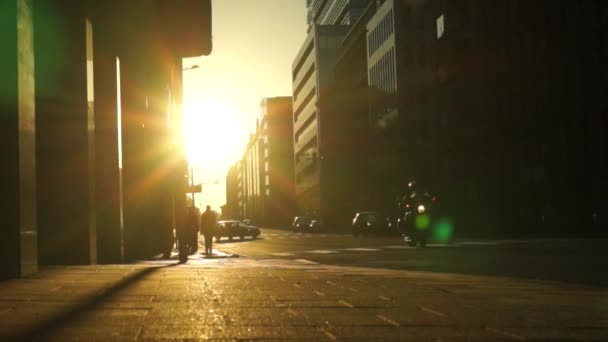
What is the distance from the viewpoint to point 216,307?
337 inches

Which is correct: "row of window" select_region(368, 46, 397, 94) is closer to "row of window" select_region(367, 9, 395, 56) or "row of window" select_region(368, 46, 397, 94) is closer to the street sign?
"row of window" select_region(367, 9, 395, 56)

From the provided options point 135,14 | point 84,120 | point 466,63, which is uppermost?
point 466,63

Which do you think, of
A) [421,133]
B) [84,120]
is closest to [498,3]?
[421,133]

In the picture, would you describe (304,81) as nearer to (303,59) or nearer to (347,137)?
(303,59)

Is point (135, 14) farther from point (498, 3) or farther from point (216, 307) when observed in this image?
point (498, 3)

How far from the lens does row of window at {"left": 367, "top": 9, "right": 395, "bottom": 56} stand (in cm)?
8575

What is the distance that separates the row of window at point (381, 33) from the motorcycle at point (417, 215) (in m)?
54.6

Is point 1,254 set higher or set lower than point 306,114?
lower

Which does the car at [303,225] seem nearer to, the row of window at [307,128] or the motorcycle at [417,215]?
the row of window at [307,128]

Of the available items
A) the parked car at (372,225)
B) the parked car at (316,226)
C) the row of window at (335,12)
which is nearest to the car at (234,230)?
the parked car at (372,225)

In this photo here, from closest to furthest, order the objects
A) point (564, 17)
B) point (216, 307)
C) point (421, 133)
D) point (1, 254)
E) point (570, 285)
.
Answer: point (216, 307)
point (1, 254)
point (570, 285)
point (564, 17)
point (421, 133)

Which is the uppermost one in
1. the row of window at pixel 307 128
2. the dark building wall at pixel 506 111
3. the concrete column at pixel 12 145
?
the row of window at pixel 307 128

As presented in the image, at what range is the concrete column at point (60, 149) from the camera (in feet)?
58.9

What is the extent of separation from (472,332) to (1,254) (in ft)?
23.2
